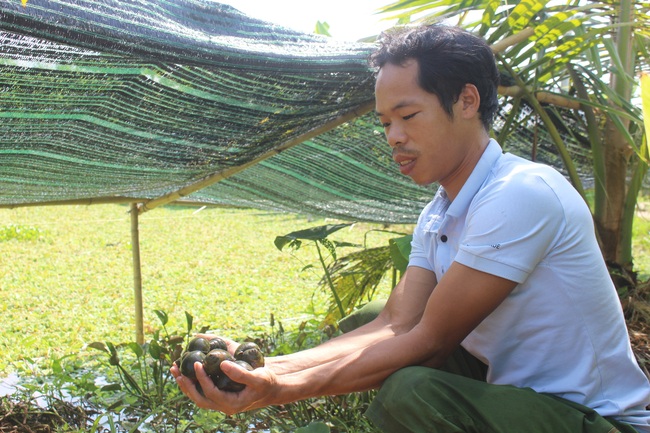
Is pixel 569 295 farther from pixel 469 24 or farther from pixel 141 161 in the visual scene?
pixel 469 24

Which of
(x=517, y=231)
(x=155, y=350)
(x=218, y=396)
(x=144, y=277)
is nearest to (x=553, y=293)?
(x=517, y=231)

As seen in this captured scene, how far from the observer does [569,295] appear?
156cm

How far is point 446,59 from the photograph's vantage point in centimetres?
167

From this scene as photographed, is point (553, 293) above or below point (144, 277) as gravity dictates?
above

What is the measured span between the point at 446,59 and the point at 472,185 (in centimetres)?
29

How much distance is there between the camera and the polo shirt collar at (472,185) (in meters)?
1.69

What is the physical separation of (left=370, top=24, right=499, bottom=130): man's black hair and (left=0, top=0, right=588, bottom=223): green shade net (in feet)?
1.78

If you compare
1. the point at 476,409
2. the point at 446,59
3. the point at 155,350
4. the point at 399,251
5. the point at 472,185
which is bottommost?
the point at 155,350

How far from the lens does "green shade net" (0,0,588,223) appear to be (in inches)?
72.7

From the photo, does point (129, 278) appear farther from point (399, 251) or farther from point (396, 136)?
point (396, 136)

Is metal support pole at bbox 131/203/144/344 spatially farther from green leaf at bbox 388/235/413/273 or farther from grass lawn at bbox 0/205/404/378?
green leaf at bbox 388/235/413/273

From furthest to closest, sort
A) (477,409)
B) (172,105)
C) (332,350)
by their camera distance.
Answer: (172,105) < (332,350) < (477,409)

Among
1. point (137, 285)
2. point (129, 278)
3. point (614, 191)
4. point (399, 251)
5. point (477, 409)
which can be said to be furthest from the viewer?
point (129, 278)

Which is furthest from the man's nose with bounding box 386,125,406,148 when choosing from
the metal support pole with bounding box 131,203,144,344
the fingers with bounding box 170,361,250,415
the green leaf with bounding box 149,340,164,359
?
the metal support pole with bounding box 131,203,144,344
